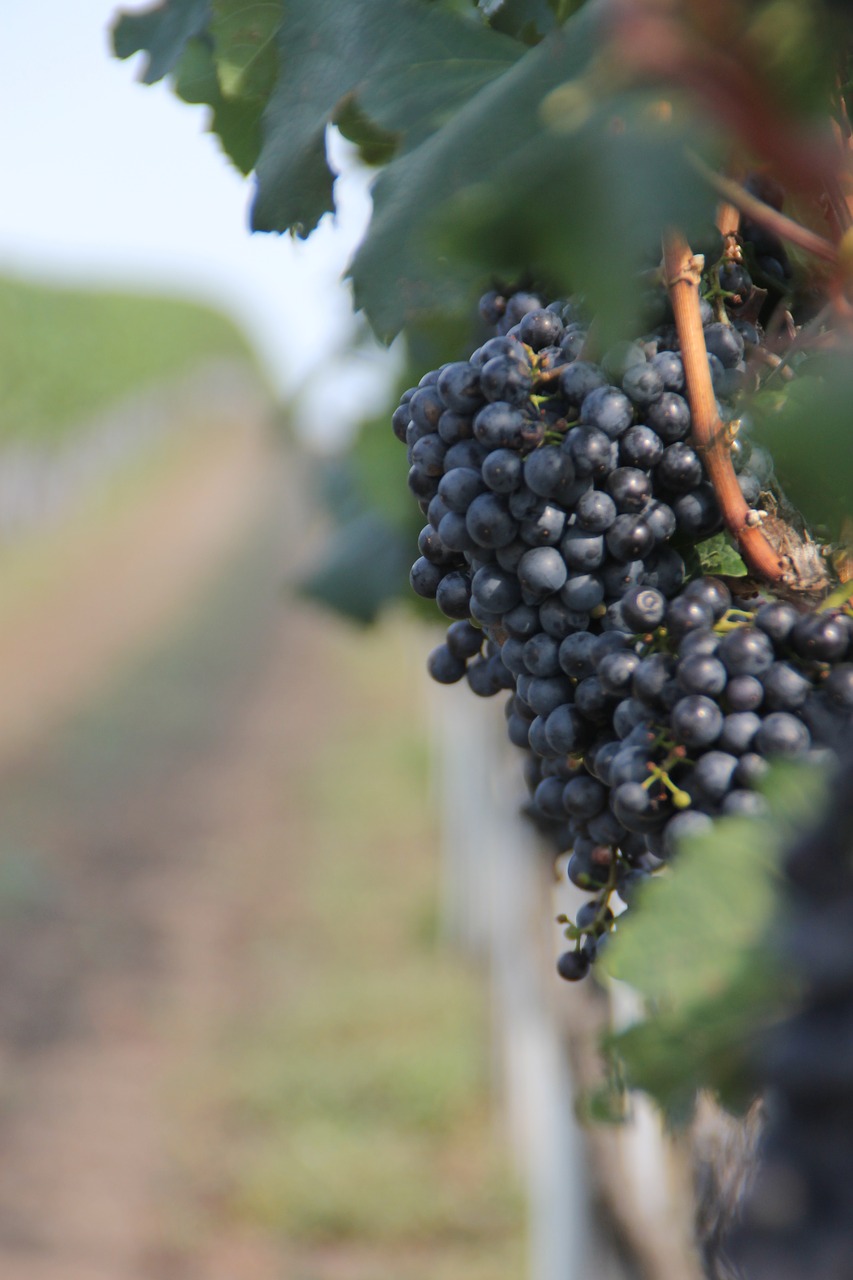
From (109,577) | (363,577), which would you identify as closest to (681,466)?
(363,577)

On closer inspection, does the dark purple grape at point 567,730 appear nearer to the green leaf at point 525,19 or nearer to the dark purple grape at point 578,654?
the dark purple grape at point 578,654

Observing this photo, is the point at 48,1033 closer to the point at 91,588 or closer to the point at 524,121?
the point at 524,121

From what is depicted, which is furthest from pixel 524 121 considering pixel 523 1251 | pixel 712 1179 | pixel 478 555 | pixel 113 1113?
pixel 113 1113

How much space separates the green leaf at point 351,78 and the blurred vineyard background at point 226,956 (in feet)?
6.13

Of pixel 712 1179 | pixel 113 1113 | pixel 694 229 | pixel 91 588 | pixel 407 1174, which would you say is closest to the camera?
pixel 694 229

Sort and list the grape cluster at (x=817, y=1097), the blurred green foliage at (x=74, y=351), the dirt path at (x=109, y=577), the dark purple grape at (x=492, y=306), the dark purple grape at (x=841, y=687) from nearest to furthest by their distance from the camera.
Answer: the grape cluster at (x=817, y=1097) < the dark purple grape at (x=841, y=687) < the dark purple grape at (x=492, y=306) < the dirt path at (x=109, y=577) < the blurred green foliage at (x=74, y=351)

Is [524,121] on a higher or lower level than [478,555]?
higher

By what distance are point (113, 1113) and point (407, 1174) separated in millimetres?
1395

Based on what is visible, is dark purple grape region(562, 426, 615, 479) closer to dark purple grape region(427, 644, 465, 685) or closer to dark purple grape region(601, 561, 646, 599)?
dark purple grape region(601, 561, 646, 599)

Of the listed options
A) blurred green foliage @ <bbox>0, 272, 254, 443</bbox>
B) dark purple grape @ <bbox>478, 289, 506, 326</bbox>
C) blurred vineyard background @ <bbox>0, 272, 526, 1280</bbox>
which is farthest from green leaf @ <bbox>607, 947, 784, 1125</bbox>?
blurred green foliage @ <bbox>0, 272, 254, 443</bbox>

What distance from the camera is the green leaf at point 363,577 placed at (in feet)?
8.21

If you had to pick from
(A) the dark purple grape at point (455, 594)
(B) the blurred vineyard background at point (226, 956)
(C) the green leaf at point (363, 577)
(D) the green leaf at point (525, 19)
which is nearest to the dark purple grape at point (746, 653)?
(A) the dark purple grape at point (455, 594)

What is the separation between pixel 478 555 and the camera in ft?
2.75

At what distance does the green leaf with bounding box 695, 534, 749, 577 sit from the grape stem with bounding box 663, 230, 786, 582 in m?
0.03
